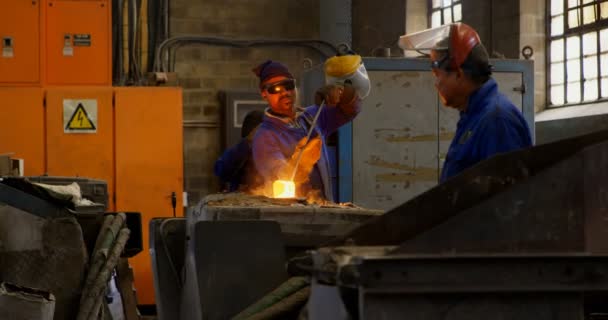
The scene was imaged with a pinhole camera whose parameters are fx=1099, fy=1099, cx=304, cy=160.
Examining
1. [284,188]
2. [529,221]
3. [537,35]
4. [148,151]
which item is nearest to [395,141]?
[284,188]

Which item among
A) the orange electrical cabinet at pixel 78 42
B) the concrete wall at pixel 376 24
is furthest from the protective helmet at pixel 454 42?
the concrete wall at pixel 376 24

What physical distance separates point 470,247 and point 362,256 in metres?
0.30

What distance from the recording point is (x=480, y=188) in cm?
281

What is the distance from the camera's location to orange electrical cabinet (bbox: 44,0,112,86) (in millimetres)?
10844

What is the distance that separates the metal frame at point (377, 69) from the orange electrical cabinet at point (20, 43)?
369cm

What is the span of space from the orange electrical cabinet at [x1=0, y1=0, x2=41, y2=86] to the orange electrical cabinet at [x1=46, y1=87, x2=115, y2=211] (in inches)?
15.7

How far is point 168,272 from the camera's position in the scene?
17.4ft

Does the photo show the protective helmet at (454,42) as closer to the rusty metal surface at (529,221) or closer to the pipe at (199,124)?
the rusty metal surface at (529,221)

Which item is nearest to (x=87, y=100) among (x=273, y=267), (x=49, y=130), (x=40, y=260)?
(x=49, y=130)

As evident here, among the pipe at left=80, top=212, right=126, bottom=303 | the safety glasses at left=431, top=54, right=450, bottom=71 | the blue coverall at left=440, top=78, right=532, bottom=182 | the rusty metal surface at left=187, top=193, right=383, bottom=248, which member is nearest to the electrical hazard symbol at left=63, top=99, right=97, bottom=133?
the pipe at left=80, top=212, right=126, bottom=303

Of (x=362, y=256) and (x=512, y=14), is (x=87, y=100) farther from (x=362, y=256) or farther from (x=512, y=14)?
(x=362, y=256)

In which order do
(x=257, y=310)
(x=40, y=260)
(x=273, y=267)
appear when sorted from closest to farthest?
1. (x=257, y=310)
2. (x=273, y=267)
3. (x=40, y=260)

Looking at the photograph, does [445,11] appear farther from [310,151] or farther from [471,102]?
[471,102]

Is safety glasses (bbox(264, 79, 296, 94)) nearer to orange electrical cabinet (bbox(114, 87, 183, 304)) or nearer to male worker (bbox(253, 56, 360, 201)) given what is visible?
male worker (bbox(253, 56, 360, 201))
